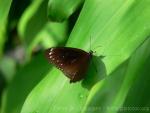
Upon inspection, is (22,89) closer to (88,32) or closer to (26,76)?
(26,76)

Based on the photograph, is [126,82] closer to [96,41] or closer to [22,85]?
[96,41]

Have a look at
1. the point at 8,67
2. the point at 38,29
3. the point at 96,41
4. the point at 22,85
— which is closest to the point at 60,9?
the point at 96,41

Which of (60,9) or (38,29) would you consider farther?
(38,29)

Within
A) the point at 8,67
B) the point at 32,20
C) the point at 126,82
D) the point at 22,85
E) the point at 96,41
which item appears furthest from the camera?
the point at 8,67

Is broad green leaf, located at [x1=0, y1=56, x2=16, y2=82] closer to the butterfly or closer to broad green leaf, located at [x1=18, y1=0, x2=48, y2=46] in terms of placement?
broad green leaf, located at [x1=18, y1=0, x2=48, y2=46]

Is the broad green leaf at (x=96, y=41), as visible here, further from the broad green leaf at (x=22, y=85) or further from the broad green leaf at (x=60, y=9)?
the broad green leaf at (x=22, y=85)

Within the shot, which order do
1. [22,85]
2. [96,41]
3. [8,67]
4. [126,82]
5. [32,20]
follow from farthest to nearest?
1. [8,67]
2. [32,20]
3. [22,85]
4. [126,82]
5. [96,41]

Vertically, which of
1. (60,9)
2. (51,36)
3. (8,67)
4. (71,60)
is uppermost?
(60,9)
